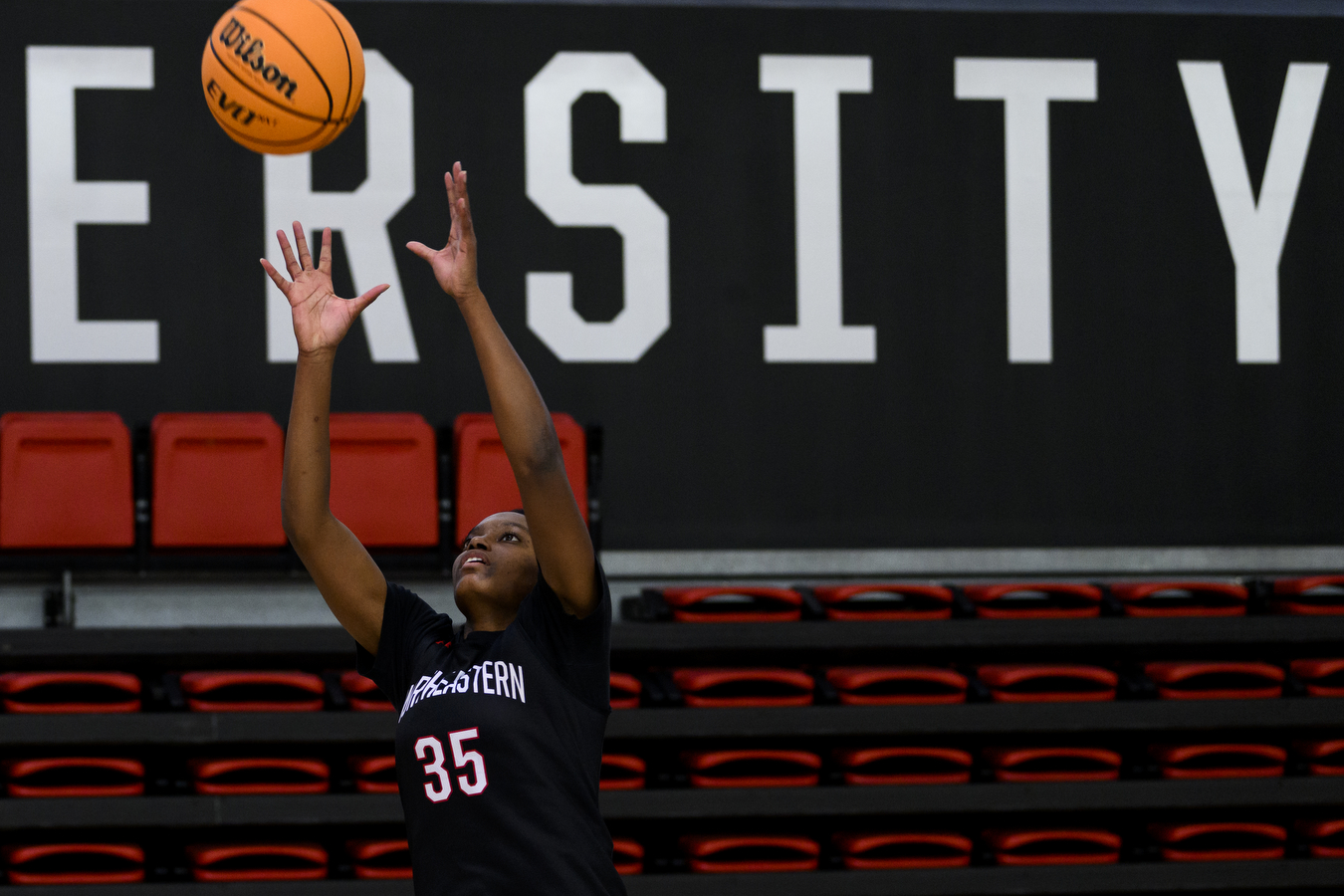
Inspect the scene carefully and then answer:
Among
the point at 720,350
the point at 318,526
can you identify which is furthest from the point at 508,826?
the point at 720,350

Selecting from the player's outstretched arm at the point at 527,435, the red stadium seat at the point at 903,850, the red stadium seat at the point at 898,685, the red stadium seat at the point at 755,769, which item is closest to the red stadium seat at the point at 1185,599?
the red stadium seat at the point at 898,685

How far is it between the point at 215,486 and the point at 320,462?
288 centimetres

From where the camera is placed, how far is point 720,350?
→ 5.45 m

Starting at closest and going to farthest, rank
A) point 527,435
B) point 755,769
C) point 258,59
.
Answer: point 527,435 → point 258,59 → point 755,769

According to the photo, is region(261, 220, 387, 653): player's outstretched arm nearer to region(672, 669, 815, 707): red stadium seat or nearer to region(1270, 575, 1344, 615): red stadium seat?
region(672, 669, 815, 707): red stadium seat

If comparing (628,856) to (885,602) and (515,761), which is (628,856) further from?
(515,761)

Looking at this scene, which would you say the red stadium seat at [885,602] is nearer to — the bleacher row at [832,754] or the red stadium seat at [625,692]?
the bleacher row at [832,754]

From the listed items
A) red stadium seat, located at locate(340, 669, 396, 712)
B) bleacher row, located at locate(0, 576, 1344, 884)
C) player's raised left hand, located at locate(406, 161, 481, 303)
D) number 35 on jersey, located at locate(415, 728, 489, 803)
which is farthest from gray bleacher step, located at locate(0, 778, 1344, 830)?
player's raised left hand, located at locate(406, 161, 481, 303)

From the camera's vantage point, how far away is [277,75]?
2.97m

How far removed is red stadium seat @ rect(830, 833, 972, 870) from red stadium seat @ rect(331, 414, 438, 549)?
1844mm

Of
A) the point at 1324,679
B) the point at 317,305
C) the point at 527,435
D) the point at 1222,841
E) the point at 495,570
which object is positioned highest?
the point at 317,305

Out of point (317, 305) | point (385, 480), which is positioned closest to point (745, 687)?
point (385, 480)

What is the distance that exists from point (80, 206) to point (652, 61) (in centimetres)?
232

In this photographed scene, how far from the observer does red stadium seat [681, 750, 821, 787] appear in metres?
4.67
